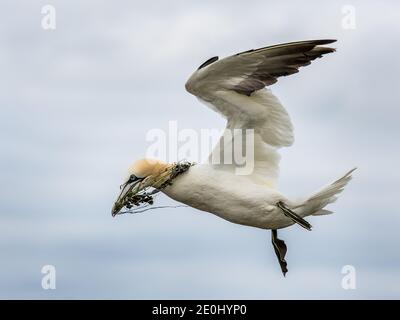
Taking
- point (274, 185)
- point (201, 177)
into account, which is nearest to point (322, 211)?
point (274, 185)

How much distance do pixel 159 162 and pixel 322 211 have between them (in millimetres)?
3201

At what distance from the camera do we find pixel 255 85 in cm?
2047

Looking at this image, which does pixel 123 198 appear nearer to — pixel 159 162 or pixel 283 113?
pixel 159 162

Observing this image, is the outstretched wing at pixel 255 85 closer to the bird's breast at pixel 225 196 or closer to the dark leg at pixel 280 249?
the bird's breast at pixel 225 196

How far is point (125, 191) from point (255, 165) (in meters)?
2.44

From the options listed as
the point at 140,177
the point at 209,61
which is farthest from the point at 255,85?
the point at 140,177

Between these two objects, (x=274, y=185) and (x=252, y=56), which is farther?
(x=274, y=185)

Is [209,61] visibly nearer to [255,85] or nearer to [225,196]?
[255,85]

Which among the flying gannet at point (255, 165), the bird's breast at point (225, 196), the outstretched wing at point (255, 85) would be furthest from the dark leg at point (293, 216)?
the outstretched wing at point (255, 85)

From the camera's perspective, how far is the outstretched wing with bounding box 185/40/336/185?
20188mm

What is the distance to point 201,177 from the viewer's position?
69.2ft

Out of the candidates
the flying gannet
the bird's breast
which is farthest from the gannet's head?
the bird's breast

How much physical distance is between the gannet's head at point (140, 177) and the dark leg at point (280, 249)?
2.81 m

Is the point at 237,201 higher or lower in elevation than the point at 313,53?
lower
